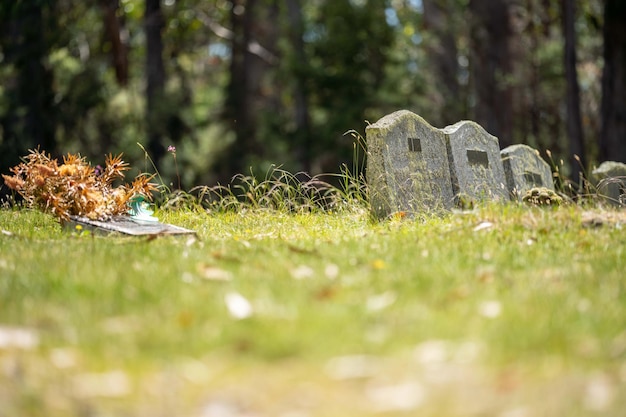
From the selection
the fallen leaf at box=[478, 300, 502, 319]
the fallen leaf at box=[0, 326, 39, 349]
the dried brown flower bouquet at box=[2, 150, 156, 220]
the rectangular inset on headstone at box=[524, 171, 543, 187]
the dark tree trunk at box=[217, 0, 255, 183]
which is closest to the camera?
the fallen leaf at box=[0, 326, 39, 349]

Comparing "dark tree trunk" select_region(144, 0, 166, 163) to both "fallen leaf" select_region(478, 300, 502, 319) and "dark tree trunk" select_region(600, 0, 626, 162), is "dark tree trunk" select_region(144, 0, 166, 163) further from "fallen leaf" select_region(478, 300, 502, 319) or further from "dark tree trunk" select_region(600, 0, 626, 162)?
"fallen leaf" select_region(478, 300, 502, 319)

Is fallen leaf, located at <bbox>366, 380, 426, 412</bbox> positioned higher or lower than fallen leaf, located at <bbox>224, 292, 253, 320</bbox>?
lower

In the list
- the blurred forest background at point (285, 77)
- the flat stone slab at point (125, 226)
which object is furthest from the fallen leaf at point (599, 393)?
the blurred forest background at point (285, 77)

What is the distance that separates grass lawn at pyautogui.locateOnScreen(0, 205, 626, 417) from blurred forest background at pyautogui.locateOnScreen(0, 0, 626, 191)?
16.8m

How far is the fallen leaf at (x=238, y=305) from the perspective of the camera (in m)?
4.14

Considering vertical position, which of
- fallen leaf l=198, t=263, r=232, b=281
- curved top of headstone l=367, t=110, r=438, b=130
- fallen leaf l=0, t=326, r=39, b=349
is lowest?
fallen leaf l=198, t=263, r=232, b=281

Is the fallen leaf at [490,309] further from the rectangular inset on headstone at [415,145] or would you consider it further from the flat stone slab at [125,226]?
the rectangular inset on headstone at [415,145]

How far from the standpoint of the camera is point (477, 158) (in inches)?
417

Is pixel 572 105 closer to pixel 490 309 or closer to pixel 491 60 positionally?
pixel 491 60

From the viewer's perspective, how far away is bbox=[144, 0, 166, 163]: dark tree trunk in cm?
2708

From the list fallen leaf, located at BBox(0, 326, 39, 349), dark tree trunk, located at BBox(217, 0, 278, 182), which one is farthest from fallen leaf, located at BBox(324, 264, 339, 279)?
dark tree trunk, located at BBox(217, 0, 278, 182)

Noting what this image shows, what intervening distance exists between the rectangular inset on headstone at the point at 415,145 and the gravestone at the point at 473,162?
561 mm

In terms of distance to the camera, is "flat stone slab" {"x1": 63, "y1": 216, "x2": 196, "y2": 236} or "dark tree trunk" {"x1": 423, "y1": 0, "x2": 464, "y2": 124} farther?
"dark tree trunk" {"x1": 423, "y1": 0, "x2": 464, "y2": 124}

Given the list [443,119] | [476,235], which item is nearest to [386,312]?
[476,235]
